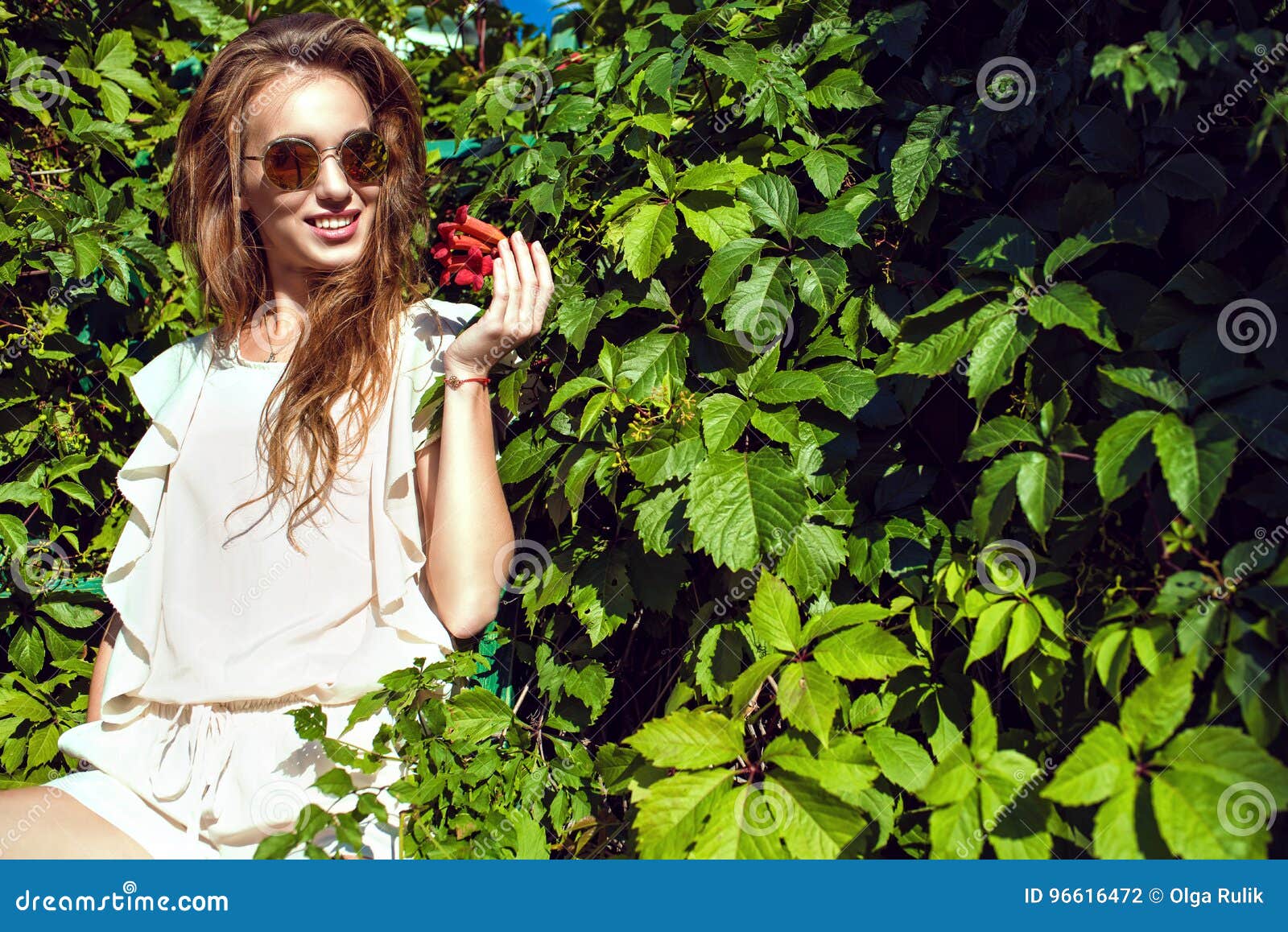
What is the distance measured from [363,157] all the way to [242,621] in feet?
3.03

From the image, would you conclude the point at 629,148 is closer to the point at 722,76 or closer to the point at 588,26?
the point at 722,76

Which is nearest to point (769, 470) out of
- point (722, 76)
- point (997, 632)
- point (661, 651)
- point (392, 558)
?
point (997, 632)

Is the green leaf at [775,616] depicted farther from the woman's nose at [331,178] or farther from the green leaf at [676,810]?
the woman's nose at [331,178]

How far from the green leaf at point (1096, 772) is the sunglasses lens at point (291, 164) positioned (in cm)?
163

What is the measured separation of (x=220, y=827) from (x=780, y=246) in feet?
4.72

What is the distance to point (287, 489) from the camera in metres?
1.92

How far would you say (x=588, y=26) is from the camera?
2633 millimetres

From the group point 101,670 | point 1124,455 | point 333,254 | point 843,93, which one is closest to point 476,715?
point 101,670

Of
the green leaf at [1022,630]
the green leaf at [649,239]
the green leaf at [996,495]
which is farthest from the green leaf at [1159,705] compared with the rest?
the green leaf at [649,239]

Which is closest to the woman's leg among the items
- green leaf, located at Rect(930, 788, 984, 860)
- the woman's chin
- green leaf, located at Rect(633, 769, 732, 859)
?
green leaf, located at Rect(633, 769, 732, 859)

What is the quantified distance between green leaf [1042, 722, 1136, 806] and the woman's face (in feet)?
5.18

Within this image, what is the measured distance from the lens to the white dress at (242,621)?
1796 mm

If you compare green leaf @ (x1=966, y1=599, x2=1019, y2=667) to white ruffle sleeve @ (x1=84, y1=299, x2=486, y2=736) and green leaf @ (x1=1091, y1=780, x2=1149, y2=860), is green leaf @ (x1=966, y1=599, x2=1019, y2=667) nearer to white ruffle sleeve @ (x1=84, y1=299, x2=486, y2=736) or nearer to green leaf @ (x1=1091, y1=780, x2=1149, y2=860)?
→ green leaf @ (x1=1091, y1=780, x2=1149, y2=860)

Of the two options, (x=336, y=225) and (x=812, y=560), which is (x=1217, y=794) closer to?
(x=812, y=560)
